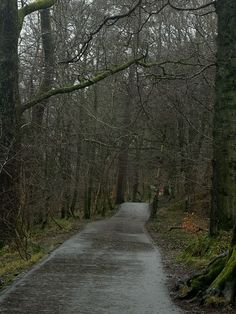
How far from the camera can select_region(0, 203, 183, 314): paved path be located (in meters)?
7.96

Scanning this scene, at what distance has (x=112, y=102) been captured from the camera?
119 feet

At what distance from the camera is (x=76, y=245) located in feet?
57.9

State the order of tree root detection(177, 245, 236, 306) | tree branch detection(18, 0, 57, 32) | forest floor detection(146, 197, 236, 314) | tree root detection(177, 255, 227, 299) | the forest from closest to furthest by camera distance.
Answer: tree root detection(177, 245, 236, 306) < forest floor detection(146, 197, 236, 314) < tree root detection(177, 255, 227, 299) < the forest < tree branch detection(18, 0, 57, 32)

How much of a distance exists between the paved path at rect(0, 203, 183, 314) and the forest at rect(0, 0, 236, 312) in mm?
852

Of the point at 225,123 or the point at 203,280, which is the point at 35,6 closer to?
the point at 225,123

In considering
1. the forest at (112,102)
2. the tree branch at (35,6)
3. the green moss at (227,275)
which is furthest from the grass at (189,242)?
the tree branch at (35,6)

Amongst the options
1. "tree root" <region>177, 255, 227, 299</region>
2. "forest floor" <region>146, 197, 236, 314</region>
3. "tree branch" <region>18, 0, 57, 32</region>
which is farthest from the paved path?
"tree branch" <region>18, 0, 57, 32</region>

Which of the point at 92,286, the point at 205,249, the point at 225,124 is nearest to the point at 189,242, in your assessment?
the point at 205,249

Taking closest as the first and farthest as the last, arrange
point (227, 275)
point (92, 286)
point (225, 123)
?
point (227, 275) < point (92, 286) < point (225, 123)

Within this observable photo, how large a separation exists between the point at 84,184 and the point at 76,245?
2039cm

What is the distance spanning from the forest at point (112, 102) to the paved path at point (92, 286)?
0.85 metres

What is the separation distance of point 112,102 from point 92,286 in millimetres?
27172

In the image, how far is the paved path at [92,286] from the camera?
7961 mm

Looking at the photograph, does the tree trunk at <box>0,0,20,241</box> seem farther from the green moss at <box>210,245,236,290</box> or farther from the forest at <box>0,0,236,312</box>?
the green moss at <box>210,245,236,290</box>
